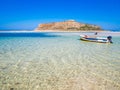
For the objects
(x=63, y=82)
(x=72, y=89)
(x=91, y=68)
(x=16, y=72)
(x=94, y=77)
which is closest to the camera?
(x=72, y=89)

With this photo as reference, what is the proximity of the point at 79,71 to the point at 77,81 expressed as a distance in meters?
1.45

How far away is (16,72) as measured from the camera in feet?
25.9

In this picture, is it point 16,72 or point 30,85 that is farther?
point 16,72

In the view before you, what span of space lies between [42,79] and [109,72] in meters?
3.21

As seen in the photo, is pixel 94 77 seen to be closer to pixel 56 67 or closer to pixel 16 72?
pixel 56 67

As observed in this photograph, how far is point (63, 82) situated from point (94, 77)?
1481mm

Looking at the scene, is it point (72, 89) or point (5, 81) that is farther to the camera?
point (5, 81)

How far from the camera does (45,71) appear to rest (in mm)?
8156

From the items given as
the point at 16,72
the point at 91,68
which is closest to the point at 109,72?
the point at 91,68

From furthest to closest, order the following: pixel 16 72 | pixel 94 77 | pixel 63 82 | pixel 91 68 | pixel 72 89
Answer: pixel 91 68
pixel 16 72
pixel 94 77
pixel 63 82
pixel 72 89

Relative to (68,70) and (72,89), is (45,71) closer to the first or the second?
(68,70)

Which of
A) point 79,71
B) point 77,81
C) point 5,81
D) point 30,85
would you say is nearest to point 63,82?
point 77,81

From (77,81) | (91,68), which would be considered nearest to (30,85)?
(77,81)

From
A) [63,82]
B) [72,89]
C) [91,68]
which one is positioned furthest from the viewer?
[91,68]
